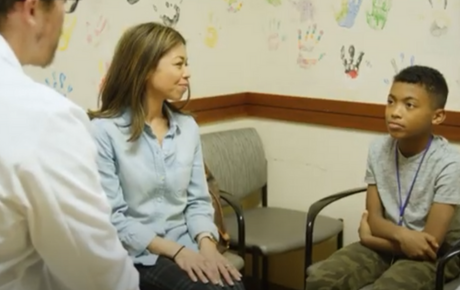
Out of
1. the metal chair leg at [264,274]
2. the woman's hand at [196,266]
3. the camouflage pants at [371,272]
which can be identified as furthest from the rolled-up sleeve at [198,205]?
the metal chair leg at [264,274]

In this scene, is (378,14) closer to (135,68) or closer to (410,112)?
(410,112)

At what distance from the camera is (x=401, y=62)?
9.18 feet

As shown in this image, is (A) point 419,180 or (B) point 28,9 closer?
(B) point 28,9

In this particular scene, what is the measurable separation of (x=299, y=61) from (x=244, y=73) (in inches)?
11.8

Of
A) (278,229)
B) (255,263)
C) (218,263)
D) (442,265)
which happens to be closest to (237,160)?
(278,229)

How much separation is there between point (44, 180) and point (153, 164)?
1094 millimetres

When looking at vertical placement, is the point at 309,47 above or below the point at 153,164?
above

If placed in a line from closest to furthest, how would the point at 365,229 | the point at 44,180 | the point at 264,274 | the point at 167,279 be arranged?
the point at 44,180, the point at 167,279, the point at 365,229, the point at 264,274

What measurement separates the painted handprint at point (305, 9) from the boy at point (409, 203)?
82cm

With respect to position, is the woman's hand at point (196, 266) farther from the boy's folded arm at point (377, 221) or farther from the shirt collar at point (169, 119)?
the boy's folded arm at point (377, 221)

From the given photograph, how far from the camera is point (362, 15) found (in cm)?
288

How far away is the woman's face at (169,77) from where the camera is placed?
2.20 metres

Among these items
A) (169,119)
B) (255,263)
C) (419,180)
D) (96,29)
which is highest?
(96,29)

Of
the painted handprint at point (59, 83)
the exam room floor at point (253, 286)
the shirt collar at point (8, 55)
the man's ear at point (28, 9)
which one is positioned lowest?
the exam room floor at point (253, 286)
